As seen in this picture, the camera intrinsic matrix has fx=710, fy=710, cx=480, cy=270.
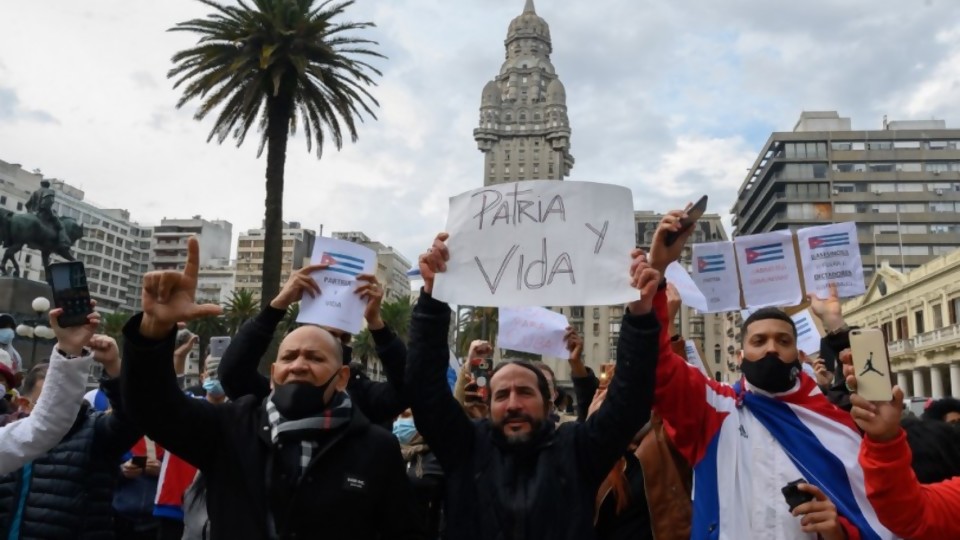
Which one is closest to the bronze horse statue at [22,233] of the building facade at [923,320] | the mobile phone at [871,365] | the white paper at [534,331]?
the white paper at [534,331]

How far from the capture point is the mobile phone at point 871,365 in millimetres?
2098

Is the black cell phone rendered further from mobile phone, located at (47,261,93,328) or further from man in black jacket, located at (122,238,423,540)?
mobile phone, located at (47,261,93,328)

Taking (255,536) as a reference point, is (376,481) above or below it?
above

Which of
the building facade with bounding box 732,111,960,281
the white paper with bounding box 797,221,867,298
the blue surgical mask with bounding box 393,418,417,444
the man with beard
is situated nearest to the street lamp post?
the blue surgical mask with bounding box 393,418,417,444

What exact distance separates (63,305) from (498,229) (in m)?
2.00

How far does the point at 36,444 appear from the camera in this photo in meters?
3.19

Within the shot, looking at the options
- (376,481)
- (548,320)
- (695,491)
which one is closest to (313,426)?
(376,481)

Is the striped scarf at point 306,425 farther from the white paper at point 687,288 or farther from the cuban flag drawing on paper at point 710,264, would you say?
the cuban flag drawing on paper at point 710,264

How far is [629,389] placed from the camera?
9.39 ft

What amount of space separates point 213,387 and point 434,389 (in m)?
3.30

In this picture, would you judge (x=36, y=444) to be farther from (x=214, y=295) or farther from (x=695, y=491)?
(x=214, y=295)

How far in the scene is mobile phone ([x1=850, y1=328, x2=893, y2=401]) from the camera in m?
2.10

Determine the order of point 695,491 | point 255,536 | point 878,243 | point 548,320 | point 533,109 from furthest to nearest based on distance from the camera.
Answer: point 533,109 → point 878,243 → point 548,320 → point 695,491 → point 255,536

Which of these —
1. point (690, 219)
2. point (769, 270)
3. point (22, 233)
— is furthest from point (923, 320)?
point (690, 219)
